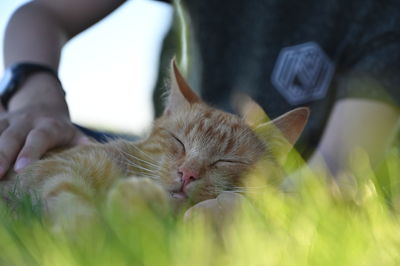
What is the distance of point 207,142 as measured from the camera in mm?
1061

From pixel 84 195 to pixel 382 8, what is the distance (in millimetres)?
1332

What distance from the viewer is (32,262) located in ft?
1.49

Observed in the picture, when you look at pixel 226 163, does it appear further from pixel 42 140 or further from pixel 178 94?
pixel 42 140

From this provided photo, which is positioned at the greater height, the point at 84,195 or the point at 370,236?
the point at 370,236

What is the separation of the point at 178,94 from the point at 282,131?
308mm

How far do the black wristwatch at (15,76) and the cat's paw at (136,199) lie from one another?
3.23 feet

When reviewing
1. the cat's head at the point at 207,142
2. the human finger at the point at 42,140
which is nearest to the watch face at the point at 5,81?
the human finger at the point at 42,140

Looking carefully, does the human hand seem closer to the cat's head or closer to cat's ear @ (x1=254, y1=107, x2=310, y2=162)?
the cat's head

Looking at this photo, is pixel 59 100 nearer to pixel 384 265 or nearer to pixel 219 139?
pixel 219 139

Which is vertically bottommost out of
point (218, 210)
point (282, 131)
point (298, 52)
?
point (298, 52)

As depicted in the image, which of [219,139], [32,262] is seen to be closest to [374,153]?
[219,139]

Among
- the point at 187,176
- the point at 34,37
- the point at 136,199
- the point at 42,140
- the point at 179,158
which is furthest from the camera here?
the point at 34,37

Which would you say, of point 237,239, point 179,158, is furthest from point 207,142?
point 237,239

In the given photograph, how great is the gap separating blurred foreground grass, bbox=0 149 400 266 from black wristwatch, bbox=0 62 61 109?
95 centimetres
